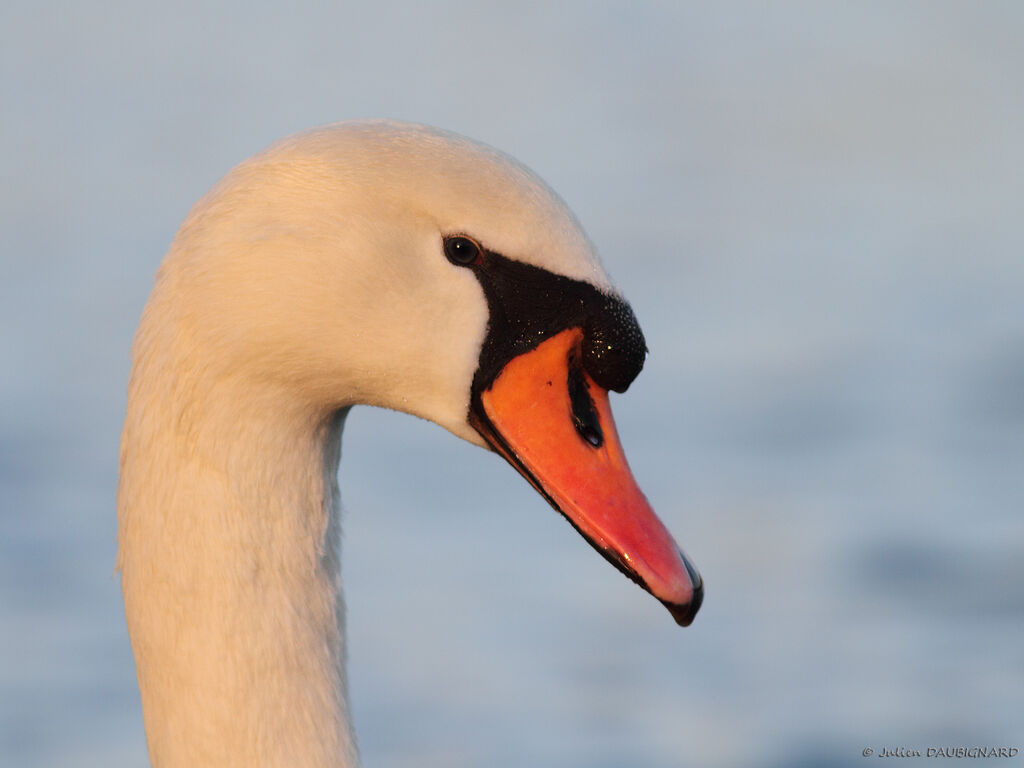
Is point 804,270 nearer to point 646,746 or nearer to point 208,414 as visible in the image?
point 646,746

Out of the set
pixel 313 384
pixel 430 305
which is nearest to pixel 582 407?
pixel 430 305

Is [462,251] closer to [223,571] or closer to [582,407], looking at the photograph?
[582,407]

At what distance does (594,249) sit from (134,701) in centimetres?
512

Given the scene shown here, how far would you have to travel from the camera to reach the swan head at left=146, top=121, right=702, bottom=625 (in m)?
3.06

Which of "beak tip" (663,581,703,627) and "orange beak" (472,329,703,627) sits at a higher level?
"orange beak" (472,329,703,627)

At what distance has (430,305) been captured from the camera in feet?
10.4

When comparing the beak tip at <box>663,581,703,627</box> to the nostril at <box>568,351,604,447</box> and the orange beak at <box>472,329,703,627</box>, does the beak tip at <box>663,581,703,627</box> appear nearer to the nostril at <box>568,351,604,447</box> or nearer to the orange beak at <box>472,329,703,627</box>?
the orange beak at <box>472,329,703,627</box>

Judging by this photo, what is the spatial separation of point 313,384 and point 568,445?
0.49 metres

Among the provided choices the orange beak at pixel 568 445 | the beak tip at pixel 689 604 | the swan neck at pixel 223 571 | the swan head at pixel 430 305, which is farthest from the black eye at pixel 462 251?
the beak tip at pixel 689 604

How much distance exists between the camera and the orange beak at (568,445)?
3.19 metres

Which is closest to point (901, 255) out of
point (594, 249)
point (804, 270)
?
point (804, 270)

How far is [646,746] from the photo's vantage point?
7.64 meters

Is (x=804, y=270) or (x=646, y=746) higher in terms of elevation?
(x=804, y=270)

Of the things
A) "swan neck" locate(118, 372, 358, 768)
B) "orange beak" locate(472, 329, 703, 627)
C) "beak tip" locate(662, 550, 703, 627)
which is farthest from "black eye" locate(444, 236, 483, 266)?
"beak tip" locate(662, 550, 703, 627)
